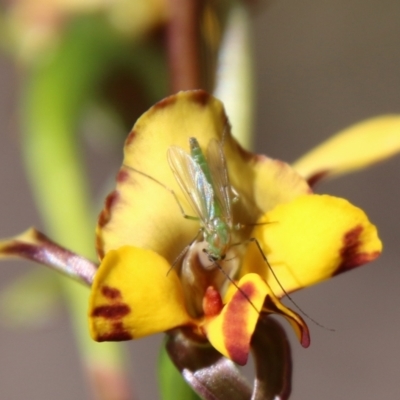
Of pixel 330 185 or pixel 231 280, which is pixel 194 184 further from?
pixel 330 185

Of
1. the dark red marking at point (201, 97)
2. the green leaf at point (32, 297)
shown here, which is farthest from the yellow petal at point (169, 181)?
the green leaf at point (32, 297)

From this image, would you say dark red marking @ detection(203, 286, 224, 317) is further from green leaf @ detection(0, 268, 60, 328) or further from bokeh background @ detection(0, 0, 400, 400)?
bokeh background @ detection(0, 0, 400, 400)

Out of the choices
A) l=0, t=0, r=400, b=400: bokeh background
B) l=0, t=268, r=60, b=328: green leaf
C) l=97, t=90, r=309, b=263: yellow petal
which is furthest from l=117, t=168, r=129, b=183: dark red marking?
l=0, t=0, r=400, b=400: bokeh background

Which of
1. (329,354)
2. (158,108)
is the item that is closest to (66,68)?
(158,108)

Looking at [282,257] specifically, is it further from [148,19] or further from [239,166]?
[148,19]

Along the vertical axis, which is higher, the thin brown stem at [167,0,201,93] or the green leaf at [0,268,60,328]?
the thin brown stem at [167,0,201,93]

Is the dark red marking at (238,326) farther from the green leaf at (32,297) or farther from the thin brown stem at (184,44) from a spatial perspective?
the green leaf at (32,297)
